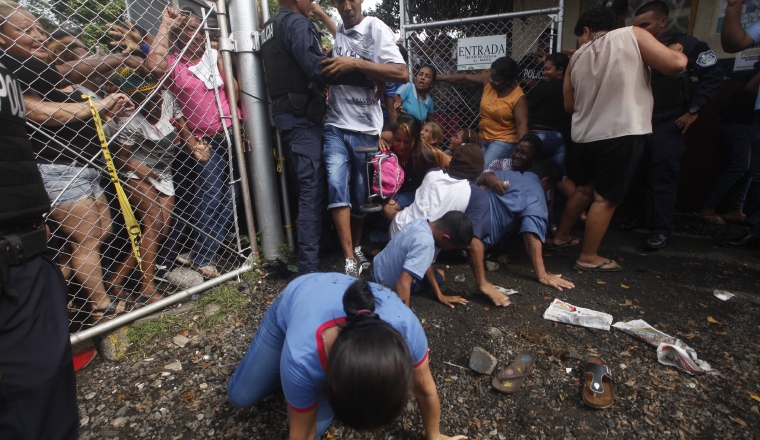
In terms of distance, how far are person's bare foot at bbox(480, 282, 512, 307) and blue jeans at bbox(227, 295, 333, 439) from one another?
1.48 metres

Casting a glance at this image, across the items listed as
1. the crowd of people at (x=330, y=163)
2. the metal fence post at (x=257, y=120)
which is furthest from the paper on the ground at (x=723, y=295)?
the metal fence post at (x=257, y=120)

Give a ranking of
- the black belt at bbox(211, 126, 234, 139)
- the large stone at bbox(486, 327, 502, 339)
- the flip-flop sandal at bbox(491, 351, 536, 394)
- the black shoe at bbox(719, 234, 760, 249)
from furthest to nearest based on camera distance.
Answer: the black shoe at bbox(719, 234, 760, 249) < the black belt at bbox(211, 126, 234, 139) < the large stone at bbox(486, 327, 502, 339) < the flip-flop sandal at bbox(491, 351, 536, 394)

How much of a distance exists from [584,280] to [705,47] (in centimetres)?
220

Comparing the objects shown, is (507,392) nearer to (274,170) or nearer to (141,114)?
(274,170)

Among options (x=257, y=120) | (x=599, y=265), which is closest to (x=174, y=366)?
(x=257, y=120)

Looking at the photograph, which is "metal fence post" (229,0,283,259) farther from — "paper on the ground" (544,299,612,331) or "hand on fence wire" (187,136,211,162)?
"paper on the ground" (544,299,612,331)

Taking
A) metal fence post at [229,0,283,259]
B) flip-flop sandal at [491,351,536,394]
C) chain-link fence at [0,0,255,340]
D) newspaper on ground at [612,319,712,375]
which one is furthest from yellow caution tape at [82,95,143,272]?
newspaper on ground at [612,319,712,375]

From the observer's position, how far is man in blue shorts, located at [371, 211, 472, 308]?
2436 mm

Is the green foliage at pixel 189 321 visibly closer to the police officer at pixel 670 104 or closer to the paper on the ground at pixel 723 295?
the paper on the ground at pixel 723 295

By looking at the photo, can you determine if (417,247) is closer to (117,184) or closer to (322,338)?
(322,338)

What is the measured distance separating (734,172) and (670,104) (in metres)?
1.31

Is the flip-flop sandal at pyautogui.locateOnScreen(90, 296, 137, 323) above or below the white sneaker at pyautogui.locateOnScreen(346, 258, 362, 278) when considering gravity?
above

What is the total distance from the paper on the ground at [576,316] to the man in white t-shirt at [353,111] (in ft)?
4.75

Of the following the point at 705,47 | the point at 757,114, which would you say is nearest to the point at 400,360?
the point at 705,47
